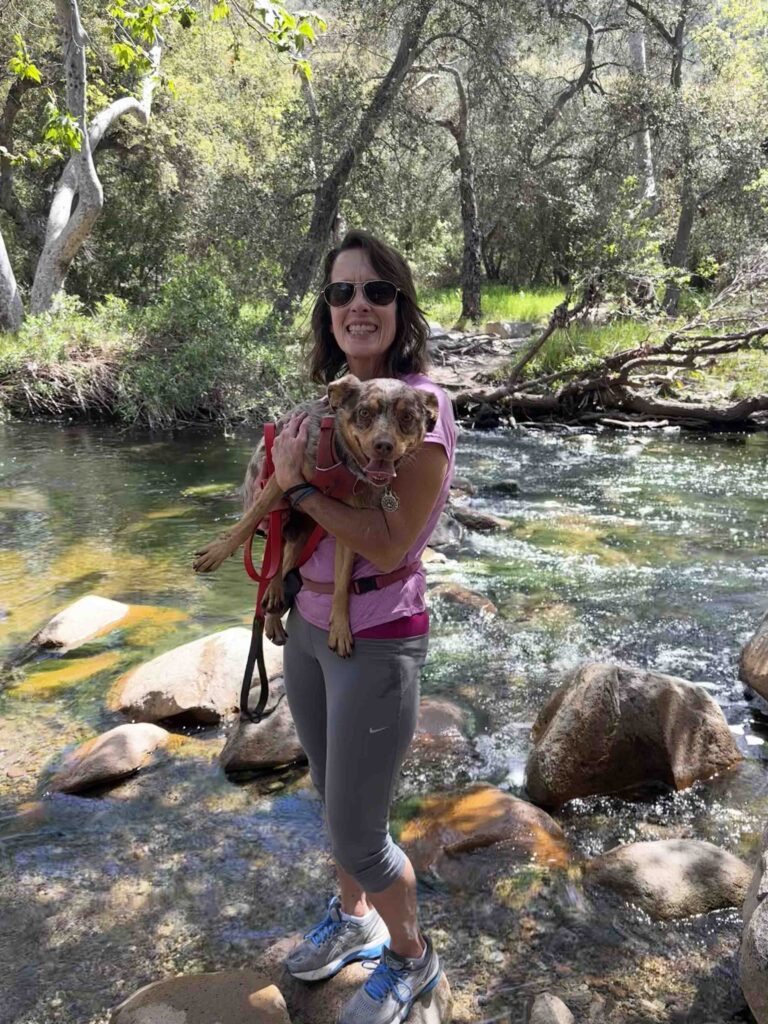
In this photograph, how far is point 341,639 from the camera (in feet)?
6.63

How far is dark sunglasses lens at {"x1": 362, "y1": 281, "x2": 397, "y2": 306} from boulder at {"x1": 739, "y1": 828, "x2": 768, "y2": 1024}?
7.03ft

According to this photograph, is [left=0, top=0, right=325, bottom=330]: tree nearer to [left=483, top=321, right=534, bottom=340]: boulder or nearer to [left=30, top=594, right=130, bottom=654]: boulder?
[left=30, top=594, right=130, bottom=654]: boulder

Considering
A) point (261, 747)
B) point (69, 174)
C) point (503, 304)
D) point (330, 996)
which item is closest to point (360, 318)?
point (330, 996)

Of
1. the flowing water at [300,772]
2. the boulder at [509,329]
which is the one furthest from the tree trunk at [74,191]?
the boulder at [509,329]

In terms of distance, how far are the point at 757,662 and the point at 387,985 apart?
3421 mm

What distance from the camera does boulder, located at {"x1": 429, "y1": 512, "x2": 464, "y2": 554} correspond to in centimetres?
794

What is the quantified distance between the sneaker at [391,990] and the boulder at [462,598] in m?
3.86

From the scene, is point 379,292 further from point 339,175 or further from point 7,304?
point 339,175

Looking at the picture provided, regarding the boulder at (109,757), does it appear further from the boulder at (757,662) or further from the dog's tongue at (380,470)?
the boulder at (757,662)

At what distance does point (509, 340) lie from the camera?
791 inches

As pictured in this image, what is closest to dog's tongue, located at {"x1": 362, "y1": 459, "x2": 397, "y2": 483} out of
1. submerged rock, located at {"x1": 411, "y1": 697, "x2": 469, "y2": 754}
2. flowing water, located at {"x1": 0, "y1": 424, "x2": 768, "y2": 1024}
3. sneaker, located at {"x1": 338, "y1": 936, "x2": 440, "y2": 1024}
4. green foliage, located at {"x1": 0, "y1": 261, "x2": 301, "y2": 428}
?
sneaker, located at {"x1": 338, "y1": 936, "x2": 440, "y2": 1024}

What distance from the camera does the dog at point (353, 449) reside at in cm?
198

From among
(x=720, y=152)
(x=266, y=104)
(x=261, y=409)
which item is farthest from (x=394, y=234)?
(x=261, y=409)

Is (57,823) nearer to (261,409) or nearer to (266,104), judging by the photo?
(261,409)
